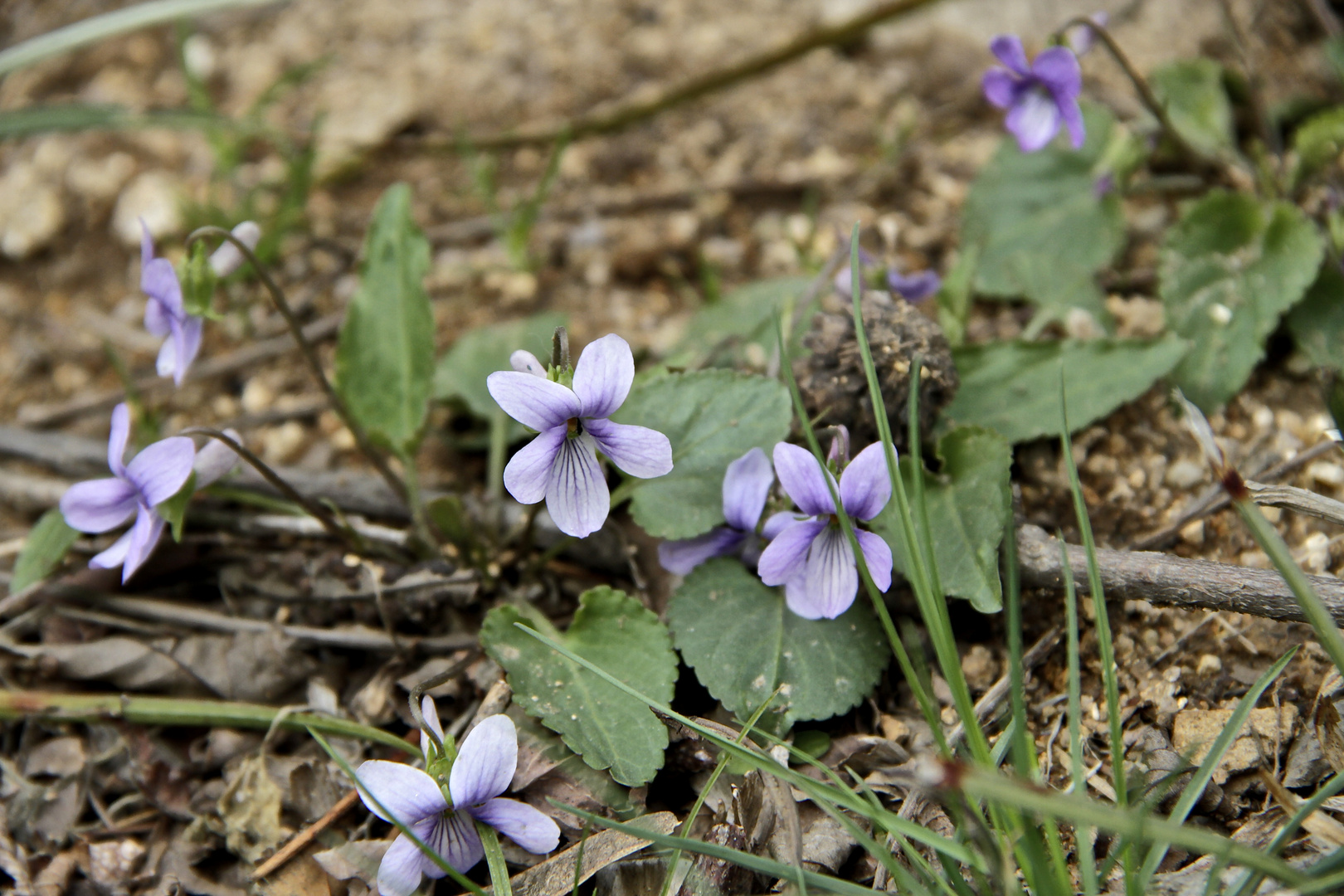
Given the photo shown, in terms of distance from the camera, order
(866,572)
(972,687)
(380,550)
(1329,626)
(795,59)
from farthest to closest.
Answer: (795,59) → (380,550) → (972,687) → (866,572) → (1329,626)

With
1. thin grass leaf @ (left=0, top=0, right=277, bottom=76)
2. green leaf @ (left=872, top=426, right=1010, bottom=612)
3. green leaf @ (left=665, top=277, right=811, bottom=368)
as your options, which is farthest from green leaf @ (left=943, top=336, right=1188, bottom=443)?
thin grass leaf @ (left=0, top=0, right=277, bottom=76)

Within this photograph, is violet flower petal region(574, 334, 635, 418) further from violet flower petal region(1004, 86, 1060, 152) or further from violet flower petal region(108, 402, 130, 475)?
violet flower petal region(1004, 86, 1060, 152)

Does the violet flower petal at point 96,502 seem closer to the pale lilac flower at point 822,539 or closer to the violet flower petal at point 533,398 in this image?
the violet flower petal at point 533,398

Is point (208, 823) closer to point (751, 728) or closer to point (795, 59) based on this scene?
point (751, 728)

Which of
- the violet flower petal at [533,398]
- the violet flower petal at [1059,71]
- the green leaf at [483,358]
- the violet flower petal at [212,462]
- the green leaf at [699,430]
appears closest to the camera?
the violet flower petal at [533,398]

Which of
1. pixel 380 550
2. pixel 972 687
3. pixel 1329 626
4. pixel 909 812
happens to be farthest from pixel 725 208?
pixel 1329 626

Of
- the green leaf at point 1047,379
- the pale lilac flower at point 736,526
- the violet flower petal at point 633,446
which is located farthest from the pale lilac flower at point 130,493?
the green leaf at point 1047,379
